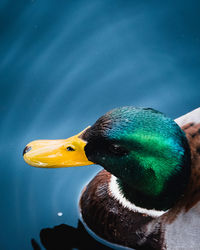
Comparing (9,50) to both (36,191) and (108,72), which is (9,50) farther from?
(36,191)

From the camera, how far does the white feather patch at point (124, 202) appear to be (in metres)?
3.20

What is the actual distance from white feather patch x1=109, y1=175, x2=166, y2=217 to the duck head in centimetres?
7

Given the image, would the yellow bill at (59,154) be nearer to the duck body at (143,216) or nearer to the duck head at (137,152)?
the duck head at (137,152)

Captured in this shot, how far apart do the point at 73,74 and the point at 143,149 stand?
6.13 feet

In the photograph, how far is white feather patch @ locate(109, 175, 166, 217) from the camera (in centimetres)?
320

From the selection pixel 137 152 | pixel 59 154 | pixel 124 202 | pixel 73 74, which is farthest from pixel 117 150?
pixel 73 74

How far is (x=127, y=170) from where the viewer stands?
2891 millimetres

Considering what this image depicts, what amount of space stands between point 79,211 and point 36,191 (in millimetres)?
403

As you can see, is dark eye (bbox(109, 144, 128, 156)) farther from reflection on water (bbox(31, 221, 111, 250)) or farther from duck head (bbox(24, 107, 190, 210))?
reflection on water (bbox(31, 221, 111, 250))

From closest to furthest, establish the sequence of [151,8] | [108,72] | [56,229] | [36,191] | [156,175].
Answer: [156,175] < [56,229] < [36,191] < [108,72] < [151,8]

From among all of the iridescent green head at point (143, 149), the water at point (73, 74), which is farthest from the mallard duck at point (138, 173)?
the water at point (73, 74)

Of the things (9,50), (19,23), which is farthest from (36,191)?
(19,23)

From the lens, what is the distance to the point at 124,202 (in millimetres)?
3352

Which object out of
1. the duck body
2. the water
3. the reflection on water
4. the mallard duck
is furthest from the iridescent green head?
the water
